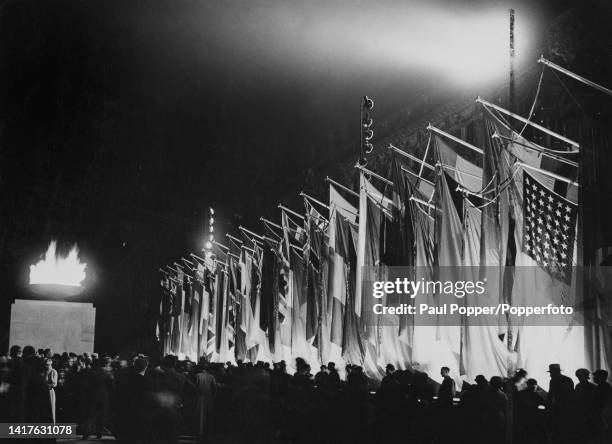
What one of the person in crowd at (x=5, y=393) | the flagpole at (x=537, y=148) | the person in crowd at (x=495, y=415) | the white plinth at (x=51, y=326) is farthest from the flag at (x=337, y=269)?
the white plinth at (x=51, y=326)

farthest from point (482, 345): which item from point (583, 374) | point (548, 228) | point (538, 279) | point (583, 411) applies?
point (583, 411)

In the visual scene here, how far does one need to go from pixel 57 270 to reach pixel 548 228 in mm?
48033

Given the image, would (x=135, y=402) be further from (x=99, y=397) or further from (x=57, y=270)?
(x=57, y=270)

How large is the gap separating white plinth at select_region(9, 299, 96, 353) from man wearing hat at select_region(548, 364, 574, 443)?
140ft

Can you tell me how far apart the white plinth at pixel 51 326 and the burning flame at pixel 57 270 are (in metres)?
4.99

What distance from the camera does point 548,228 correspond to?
53.1ft

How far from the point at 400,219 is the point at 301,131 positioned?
Result: 23.1 metres

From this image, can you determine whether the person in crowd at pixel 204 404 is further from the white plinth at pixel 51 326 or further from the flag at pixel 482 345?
the white plinth at pixel 51 326

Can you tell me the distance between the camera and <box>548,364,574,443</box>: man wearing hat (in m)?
11.8

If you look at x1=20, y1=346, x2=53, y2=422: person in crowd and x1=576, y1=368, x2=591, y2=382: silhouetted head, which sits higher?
x1=576, y1=368, x2=591, y2=382: silhouetted head

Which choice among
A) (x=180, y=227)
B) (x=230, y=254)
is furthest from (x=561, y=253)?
(x=180, y=227)

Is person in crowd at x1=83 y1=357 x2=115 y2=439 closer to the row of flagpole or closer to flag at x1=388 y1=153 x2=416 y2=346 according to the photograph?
flag at x1=388 y1=153 x2=416 y2=346

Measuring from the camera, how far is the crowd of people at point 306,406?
11.4 m

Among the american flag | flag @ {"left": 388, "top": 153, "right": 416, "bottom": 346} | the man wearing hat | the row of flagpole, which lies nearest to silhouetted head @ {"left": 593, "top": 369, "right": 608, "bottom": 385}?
the man wearing hat
